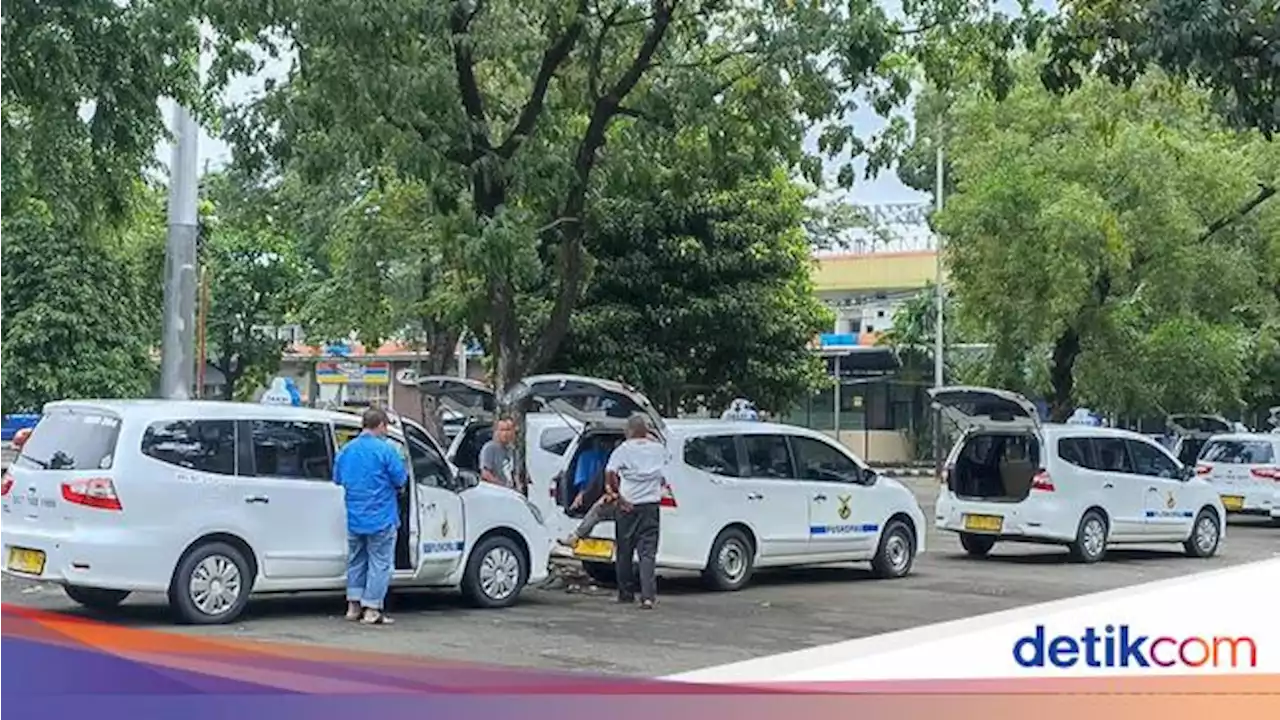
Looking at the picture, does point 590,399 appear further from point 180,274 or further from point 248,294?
point 248,294

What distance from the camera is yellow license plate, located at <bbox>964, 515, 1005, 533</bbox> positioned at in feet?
60.2

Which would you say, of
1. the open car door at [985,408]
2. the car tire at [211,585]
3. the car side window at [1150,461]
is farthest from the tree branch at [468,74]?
the car side window at [1150,461]

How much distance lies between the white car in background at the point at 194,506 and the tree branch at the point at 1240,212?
1683 cm

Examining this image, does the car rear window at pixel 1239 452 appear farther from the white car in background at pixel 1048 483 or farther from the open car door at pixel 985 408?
the open car door at pixel 985 408

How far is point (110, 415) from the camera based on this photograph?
11289 mm

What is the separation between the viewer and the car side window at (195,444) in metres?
11.2

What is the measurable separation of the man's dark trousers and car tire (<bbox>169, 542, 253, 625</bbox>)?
10.5 feet

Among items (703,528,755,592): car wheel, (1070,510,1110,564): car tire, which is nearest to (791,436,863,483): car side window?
(703,528,755,592): car wheel

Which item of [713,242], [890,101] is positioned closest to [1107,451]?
[890,101]

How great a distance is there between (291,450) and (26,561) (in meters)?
2.04

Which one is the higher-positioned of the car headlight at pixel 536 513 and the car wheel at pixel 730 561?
the car headlight at pixel 536 513

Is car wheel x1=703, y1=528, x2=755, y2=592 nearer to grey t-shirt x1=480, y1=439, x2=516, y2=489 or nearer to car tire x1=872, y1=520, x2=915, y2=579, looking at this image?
car tire x1=872, y1=520, x2=915, y2=579

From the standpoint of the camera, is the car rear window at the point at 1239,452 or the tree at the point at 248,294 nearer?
the car rear window at the point at 1239,452

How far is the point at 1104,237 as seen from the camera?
23406mm
